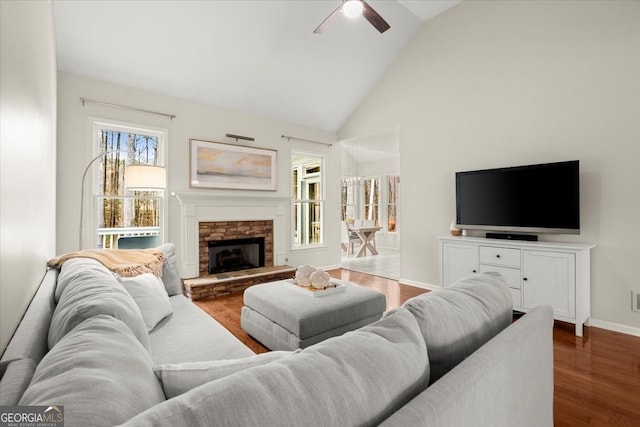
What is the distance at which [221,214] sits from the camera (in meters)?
4.21

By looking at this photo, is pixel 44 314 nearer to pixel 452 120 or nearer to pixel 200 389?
pixel 200 389

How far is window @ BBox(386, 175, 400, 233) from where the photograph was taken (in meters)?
7.99

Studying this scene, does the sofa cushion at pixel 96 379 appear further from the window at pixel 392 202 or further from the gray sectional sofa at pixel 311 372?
the window at pixel 392 202

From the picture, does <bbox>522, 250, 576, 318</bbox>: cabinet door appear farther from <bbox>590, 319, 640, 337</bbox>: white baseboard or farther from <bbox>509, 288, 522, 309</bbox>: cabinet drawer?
<bbox>590, 319, 640, 337</bbox>: white baseboard

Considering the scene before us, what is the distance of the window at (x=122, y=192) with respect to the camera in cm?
346

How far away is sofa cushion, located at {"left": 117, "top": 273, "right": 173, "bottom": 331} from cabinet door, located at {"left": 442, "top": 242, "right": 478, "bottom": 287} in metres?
2.97

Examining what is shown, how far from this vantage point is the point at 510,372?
2.77 ft

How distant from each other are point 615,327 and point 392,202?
554 cm

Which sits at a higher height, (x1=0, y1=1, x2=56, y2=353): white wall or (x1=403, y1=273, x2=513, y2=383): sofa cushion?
(x1=0, y1=1, x2=56, y2=353): white wall

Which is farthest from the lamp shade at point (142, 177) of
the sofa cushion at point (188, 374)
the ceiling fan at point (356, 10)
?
the sofa cushion at point (188, 374)

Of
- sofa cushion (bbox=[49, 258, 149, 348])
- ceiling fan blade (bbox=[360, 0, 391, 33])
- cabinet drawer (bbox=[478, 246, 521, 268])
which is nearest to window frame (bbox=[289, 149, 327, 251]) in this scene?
ceiling fan blade (bbox=[360, 0, 391, 33])

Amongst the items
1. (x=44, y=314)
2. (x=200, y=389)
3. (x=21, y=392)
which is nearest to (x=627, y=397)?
(x=200, y=389)

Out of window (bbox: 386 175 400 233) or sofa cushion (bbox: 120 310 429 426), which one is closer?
sofa cushion (bbox: 120 310 429 426)

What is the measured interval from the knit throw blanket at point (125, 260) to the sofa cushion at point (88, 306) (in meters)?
0.73
